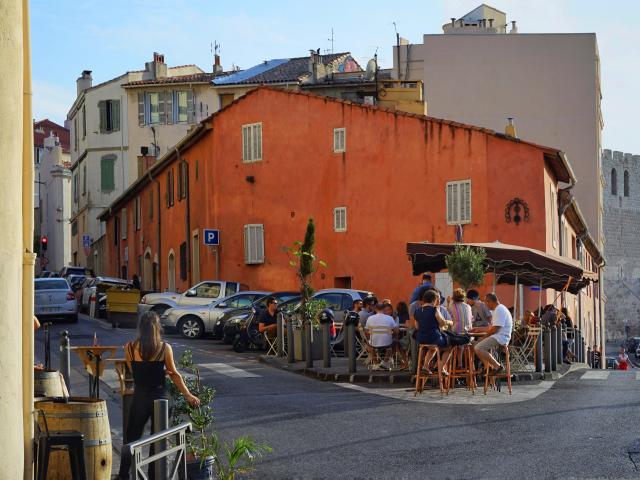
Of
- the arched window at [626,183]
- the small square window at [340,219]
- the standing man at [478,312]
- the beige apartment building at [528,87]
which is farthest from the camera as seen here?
the arched window at [626,183]

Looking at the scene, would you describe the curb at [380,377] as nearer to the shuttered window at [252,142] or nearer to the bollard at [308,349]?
the bollard at [308,349]

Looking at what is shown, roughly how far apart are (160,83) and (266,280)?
2642cm

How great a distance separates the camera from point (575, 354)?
1112 inches

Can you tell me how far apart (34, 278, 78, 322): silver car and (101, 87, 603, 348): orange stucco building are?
5855mm

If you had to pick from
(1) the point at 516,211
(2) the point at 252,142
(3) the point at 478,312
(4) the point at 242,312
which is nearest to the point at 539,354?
(3) the point at 478,312

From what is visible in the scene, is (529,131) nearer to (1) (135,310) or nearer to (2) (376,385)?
(1) (135,310)

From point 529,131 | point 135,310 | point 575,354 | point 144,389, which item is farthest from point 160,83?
point 144,389

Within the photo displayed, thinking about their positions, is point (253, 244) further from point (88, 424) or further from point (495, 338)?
point (88, 424)

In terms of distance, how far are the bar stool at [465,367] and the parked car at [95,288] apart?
22760mm

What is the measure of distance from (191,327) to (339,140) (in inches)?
339

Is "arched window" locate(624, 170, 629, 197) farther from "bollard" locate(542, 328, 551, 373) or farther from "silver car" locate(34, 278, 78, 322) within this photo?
"bollard" locate(542, 328, 551, 373)

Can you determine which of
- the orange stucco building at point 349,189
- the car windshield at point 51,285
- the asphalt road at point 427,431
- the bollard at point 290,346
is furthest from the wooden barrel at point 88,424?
the car windshield at point 51,285

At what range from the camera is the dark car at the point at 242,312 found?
1108 inches

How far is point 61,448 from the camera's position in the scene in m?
8.62
